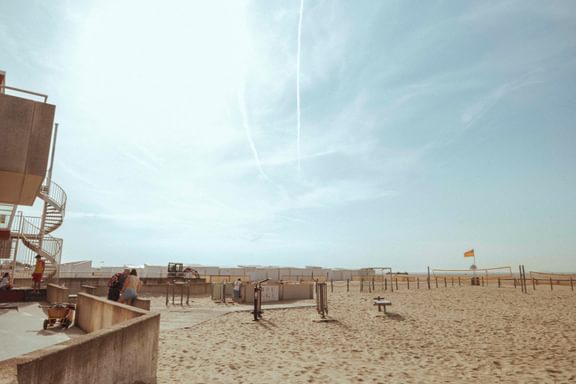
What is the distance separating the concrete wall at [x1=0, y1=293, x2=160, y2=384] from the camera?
351cm

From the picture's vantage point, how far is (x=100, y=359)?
4.53m

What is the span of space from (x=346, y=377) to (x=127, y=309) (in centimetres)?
463

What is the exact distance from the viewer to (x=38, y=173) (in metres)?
10.4

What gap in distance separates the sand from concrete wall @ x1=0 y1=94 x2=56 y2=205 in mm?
6141

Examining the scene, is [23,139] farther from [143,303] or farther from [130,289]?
[143,303]

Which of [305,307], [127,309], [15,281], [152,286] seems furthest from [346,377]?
[152,286]

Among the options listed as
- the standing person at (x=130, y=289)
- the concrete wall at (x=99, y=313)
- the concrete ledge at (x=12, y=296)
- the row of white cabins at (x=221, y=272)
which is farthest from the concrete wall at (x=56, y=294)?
the row of white cabins at (x=221, y=272)

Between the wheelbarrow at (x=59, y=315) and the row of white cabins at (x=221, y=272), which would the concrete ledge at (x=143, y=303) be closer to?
the wheelbarrow at (x=59, y=315)

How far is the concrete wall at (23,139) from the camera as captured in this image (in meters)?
9.89

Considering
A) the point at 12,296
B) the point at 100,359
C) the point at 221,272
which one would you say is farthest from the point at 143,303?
the point at 221,272

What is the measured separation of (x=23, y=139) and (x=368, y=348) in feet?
36.8

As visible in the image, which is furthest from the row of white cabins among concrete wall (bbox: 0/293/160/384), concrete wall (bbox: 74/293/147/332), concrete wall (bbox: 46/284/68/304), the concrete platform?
concrete wall (bbox: 0/293/160/384)

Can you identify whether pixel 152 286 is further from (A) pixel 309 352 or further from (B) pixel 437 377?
(B) pixel 437 377

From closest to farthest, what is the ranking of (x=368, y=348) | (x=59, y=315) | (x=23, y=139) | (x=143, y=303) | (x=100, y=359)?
(x=100, y=359), (x=59, y=315), (x=368, y=348), (x=23, y=139), (x=143, y=303)
